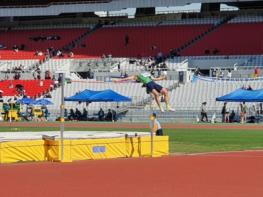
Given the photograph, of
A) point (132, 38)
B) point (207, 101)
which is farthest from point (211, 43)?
point (207, 101)

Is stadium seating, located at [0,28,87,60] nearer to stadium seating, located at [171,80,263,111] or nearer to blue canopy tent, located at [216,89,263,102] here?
stadium seating, located at [171,80,263,111]

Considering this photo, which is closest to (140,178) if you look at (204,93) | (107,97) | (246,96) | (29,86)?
(246,96)

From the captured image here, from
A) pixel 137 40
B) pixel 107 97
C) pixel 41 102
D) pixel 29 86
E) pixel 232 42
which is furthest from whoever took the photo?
pixel 137 40

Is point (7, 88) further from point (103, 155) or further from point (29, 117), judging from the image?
point (103, 155)

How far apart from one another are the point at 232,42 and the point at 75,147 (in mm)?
40292

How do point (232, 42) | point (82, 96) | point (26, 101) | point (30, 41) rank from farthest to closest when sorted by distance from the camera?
1. point (30, 41)
2. point (232, 42)
3. point (26, 101)
4. point (82, 96)

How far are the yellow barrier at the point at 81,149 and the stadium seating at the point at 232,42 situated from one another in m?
37.1

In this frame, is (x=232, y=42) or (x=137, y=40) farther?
Answer: (x=137, y=40)

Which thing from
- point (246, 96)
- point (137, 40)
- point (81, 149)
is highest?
point (137, 40)

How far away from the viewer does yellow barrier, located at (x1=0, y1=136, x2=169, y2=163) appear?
57.8 ft

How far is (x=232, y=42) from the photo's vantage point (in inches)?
2244

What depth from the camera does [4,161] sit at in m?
17.5

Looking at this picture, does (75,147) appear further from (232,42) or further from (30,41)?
(30,41)

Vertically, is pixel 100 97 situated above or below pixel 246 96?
below
